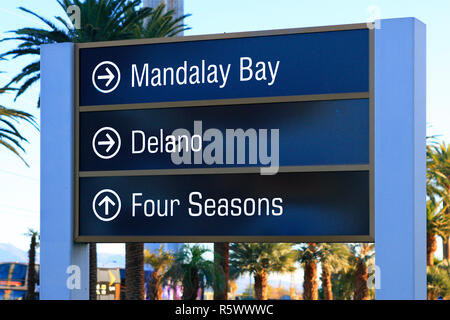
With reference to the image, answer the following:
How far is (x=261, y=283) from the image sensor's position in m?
47.4

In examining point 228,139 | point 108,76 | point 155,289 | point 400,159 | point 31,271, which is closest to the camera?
point 400,159

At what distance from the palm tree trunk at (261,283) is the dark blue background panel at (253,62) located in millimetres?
36894

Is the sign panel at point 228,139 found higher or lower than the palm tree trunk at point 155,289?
higher

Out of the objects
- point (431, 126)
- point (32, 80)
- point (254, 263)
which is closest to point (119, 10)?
point (32, 80)

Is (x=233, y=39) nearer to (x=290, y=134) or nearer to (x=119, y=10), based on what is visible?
(x=290, y=134)

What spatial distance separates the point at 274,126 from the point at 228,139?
583mm

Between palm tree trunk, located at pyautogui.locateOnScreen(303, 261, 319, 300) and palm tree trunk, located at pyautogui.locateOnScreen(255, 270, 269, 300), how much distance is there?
9.10 feet

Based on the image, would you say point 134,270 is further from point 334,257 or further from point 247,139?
point 247,139

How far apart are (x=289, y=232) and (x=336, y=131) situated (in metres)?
1.32

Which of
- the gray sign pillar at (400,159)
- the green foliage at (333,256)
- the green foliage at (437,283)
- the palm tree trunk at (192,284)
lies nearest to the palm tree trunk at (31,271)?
the palm tree trunk at (192,284)

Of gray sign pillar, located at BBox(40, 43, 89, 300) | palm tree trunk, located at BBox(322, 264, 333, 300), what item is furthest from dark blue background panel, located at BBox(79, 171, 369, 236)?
palm tree trunk, located at BBox(322, 264, 333, 300)

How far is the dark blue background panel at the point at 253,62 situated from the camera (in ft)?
29.3

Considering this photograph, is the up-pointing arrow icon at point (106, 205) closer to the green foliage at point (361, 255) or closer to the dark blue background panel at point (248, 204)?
the dark blue background panel at point (248, 204)

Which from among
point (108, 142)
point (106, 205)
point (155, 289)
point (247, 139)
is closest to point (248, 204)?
point (247, 139)
